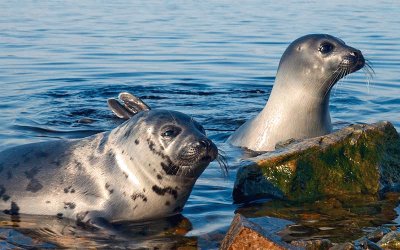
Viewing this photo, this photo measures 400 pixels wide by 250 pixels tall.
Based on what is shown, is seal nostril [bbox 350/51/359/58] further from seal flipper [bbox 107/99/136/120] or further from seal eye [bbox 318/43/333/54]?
seal flipper [bbox 107/99/136/120]

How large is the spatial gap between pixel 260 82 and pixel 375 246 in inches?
301

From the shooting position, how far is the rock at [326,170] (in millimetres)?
6074

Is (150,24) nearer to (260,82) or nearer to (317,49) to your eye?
(260,82)

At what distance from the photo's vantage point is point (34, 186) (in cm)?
559

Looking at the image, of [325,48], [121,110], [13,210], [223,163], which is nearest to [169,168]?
[223,163]

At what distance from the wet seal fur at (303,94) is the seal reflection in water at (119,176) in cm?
239

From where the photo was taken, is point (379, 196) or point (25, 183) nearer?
point (25, 183)

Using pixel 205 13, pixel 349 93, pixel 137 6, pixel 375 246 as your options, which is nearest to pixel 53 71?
pixel 349 93

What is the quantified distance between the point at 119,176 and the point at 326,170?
1591 mm

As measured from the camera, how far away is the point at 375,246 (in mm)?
4523

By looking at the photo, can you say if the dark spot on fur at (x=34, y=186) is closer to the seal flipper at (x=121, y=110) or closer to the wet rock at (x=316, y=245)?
the seal flipper at (x=121, y=110)

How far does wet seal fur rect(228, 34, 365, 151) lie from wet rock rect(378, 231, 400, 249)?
10.2 ft

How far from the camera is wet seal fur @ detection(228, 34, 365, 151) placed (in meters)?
7.76

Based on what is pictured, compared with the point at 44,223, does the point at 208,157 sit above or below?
above
